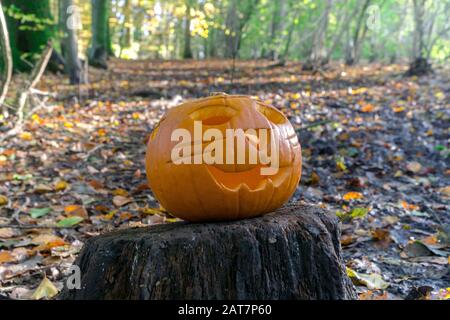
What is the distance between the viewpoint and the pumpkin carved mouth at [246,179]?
229 centimetres

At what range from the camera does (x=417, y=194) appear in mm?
4844

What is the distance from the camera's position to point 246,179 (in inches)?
92.4

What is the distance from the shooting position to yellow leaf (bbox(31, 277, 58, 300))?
274cm

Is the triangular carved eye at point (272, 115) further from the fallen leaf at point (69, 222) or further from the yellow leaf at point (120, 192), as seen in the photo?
the yellow leaf at point (120, 192)

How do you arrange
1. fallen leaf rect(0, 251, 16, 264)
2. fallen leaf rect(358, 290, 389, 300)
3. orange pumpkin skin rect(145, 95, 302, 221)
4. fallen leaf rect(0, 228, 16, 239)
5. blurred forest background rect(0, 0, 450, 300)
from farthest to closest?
fallen leaf rect(0, 228, 16, 239)
blurred forest background rect(0, 0, 450, 300)
fallen leaf rect(0, 251, 16, 264)
fallen leaf rect(358, 290, 389, 300)
orange pumpkin skin rect(145, 95, 302, 221)

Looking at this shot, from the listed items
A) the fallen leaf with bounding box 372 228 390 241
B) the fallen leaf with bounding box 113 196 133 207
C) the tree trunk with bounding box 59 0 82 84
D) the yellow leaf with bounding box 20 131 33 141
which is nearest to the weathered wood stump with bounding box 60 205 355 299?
the fallen leaf with bounding box 372 228 390 241

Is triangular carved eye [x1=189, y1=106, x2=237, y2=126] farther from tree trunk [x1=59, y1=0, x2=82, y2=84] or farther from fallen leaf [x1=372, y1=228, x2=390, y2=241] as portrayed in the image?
tree trunk [x1=59, y1=0, x2=82, y2=84]

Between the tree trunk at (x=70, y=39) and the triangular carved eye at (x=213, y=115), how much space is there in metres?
7.93

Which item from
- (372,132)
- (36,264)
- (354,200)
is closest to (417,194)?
(354,200)

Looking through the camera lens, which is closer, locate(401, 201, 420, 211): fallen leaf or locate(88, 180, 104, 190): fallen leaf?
locate(401, 201, 420, 211): fallen leaf

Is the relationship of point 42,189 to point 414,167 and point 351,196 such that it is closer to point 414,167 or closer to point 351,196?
point 351,196

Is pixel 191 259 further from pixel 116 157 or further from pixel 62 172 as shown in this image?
pixel 116 157

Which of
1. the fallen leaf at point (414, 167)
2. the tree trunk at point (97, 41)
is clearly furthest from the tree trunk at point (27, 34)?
the fallen leaf at point (414, 167)

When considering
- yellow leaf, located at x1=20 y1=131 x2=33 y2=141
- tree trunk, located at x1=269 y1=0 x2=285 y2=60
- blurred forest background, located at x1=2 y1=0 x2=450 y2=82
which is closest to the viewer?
yellow leaf, located at x1=20 y1=131 x2=33 y2=141
